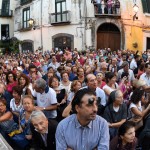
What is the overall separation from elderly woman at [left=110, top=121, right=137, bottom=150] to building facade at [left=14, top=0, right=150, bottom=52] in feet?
66.3

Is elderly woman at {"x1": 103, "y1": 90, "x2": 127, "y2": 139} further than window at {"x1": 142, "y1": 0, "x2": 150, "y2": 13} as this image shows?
No

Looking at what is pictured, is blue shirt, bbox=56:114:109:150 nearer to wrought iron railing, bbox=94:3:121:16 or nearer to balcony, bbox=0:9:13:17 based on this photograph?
wrought iron railing, bbox=94:3:121:16

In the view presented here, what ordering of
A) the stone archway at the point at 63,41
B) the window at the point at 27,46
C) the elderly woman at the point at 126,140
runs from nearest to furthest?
1. the elderly woman at the point at 126,140
2. the stone archway at the point at 63,41
3. the window at the point at 27,46

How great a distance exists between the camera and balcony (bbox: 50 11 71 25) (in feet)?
82.2

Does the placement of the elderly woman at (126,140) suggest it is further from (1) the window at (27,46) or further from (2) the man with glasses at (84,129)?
(1) the window at (27,46)

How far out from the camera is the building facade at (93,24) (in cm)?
2397

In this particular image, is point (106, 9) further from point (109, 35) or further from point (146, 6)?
point (146, 6)

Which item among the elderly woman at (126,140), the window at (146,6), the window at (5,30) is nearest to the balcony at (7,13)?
the window at (5,30)

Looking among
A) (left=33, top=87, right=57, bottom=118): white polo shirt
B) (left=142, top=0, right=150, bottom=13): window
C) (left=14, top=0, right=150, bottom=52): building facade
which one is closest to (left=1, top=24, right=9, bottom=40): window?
(left=14, top=0, right=150, bottom=52): building facade

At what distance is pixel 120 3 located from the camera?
78.9 feet

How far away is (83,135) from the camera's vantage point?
2.99m

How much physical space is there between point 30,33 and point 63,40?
4.42 m

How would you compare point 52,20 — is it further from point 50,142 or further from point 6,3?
point 50,142

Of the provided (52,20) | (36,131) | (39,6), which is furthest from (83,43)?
(36,131)
